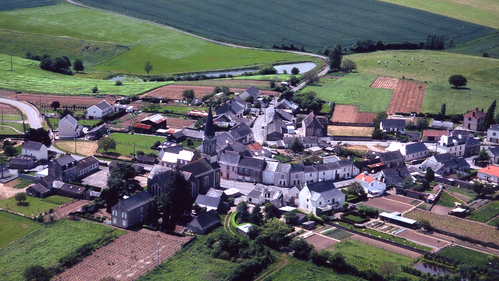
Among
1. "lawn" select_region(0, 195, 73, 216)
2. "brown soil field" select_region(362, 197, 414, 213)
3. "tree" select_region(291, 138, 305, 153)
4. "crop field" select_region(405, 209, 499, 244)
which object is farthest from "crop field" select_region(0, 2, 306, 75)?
"crop field" select_region(405, 209, 499, 244)

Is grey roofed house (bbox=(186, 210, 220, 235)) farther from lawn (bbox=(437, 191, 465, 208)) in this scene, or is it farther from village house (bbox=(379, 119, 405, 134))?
village house (bbox=(379, 119, 405, 134))

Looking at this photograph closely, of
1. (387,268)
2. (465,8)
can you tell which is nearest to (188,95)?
(387,268)

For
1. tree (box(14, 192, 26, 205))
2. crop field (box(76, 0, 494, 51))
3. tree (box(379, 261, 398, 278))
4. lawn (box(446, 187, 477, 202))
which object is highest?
crop field (box(76, 0, 494, 51))

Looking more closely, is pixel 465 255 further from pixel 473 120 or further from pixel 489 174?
pixel 473 120

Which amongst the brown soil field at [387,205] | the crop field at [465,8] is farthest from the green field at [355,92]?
the crop field at [465,8]

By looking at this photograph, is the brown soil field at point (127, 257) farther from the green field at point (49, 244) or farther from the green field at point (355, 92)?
the green field at point (355, 92)

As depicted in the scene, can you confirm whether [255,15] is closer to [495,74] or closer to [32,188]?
[495,74]

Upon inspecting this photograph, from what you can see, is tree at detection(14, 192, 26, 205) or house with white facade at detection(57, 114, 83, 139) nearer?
tree at detection(14, 192, 26, 205)

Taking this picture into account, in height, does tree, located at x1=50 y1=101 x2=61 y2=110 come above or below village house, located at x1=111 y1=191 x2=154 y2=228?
above
